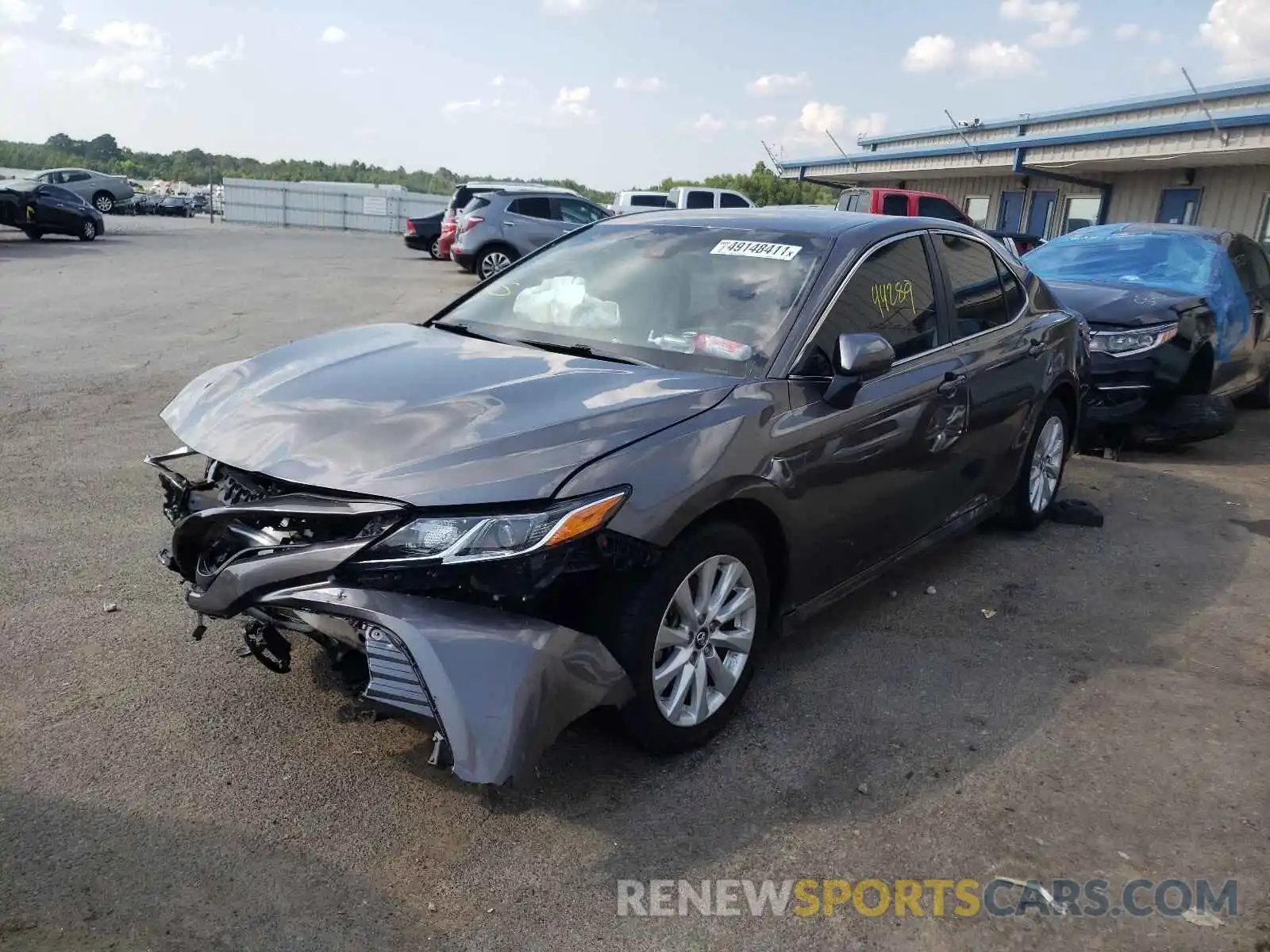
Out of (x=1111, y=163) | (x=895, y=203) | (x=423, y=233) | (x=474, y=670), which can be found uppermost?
(x=1111, y=163)

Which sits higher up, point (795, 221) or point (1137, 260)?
point (1137, 260)

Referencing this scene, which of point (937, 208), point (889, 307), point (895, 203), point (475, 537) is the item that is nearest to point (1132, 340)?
point (889, 307)

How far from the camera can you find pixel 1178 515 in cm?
632

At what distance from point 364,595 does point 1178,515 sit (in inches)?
218

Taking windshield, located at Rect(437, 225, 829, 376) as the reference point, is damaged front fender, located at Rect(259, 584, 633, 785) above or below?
below

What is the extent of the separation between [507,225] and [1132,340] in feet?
43.2

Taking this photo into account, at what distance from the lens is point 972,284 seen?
190 inches

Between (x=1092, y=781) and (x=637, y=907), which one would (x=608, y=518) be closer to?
(x=637, y=907)

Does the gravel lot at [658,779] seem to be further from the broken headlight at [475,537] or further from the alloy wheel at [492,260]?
the alloy wheel at [492,260]

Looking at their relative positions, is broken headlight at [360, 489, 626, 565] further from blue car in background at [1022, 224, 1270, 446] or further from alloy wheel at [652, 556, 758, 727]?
blue car in background at [1022, 224, 1270, 446]

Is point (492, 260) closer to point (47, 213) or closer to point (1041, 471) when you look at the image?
point (47, 213)

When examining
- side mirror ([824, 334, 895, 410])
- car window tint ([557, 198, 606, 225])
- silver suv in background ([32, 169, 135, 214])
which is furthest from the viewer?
silver suv in background ([32, 169, 135, 214])

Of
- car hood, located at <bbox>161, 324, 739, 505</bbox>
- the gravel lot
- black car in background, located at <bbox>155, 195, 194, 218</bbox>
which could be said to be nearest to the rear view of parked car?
the gravel lot

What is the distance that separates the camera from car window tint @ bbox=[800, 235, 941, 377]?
3.73 metres
